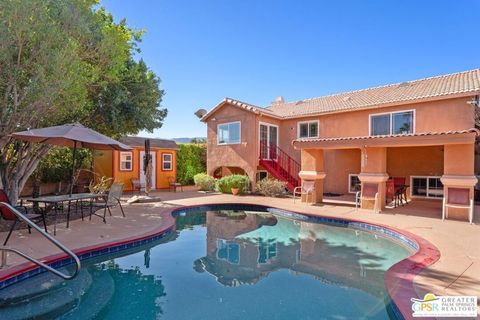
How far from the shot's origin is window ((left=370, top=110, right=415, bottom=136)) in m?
14.3

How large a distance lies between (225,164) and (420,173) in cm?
1138

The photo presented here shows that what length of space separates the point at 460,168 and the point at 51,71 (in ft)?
43.4

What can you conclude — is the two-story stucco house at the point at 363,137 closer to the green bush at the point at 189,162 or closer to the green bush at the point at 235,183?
the green bush at the point at 235,183

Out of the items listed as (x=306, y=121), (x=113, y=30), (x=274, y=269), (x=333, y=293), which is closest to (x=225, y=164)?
(x=306, y=121)

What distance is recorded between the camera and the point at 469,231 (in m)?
8.05

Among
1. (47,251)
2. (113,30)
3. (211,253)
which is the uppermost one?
(113,30)

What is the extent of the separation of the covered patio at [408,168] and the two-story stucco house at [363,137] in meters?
0.03

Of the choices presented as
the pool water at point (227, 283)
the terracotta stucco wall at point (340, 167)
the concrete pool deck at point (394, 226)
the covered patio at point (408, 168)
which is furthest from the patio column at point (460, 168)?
the terracotta stucco wall at point (340, 167)

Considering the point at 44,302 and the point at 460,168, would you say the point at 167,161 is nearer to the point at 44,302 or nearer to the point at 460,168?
the point at 44,302

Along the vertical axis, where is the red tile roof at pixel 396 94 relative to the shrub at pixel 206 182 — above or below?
above

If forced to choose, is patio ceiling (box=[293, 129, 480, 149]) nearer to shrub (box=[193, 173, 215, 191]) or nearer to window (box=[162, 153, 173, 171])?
shrub (box=[193, 173, 215, 191])

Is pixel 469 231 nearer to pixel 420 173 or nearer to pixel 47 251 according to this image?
pixel 420 173

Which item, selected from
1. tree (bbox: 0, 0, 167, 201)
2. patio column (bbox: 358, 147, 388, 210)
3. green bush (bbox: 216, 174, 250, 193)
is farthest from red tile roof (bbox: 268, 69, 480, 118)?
tree (bbox: 0, 0, 167, 201)

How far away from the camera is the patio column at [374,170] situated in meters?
11.5
